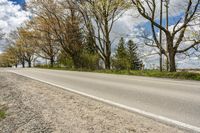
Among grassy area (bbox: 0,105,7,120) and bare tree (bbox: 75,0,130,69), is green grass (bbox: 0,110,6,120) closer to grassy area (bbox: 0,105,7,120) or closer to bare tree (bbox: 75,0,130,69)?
grassy area (bbox: 0,105,7,120)

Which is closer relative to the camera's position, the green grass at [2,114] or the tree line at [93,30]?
the green grass at [2,114]

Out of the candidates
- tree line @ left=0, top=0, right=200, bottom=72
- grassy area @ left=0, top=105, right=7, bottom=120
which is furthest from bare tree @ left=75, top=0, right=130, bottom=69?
grassy area @ left=0, top=105, right=7, bottom=120

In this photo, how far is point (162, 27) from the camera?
22.3 m

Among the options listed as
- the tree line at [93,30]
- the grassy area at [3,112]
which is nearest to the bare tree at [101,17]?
the tree line at [93,30]

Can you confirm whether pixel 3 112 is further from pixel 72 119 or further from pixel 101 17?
pixel 101 17

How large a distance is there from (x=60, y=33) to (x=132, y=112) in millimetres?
34267

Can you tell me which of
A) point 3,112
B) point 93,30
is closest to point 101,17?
point 93,30

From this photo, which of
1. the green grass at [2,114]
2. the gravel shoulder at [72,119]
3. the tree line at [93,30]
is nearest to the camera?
the gravel shoulder at [72,119]

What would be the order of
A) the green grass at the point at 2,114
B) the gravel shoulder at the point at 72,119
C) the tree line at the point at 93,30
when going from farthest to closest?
the tree line at the point at 93,30, the green grass at the point at 2,114, the gravel shoulder at the point at 72,119

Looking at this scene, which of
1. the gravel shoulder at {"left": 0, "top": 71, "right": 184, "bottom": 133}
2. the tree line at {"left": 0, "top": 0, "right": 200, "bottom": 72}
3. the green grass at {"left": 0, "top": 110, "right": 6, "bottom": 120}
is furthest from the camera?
the tree line at {"left": 0, "top": 0, "right": 200, "bottom": 72}

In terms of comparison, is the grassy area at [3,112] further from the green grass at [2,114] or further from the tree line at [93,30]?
the tree line at [93,30]

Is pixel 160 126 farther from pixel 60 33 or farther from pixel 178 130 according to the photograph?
pixel 60 33

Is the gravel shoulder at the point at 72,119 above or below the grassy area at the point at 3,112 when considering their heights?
above

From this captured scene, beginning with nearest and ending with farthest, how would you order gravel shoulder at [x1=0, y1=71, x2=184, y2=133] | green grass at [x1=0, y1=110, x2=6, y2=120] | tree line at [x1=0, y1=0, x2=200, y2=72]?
gravel shoulder at [x1=0, y1=71, x2=184, y2=133] → green grass at [x1=0, y1=110, x2=6, y2=120] → tree line at [x1=0, y1=0, x2=200, y2=72]
